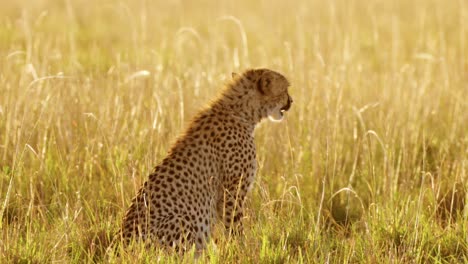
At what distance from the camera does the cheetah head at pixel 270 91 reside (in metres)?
4.42

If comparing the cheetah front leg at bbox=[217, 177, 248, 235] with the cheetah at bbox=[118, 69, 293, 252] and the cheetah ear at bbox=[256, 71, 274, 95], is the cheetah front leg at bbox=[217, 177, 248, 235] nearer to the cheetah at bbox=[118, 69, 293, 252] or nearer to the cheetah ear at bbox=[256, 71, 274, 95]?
the cheetah at bbox=[118, 69, 293, 252]

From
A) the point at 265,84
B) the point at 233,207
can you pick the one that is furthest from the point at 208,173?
the point at 265,84

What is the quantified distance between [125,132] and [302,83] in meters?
1.31

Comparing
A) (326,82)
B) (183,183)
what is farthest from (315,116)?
(183,183)

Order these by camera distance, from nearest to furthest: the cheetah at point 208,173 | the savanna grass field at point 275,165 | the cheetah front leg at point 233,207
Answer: the cheetah at point 208,173 < the savanna grass field at point 275,165 < the cheetah front leg at point 233,207

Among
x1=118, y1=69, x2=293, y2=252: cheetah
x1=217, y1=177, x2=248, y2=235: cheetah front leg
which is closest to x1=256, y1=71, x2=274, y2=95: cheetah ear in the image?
x1=118, y1=69, x2=293, y2=252: cheetah

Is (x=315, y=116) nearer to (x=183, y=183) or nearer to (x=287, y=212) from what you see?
(x=287, y=212)

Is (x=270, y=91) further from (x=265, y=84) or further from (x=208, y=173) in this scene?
(x=208, y=173)

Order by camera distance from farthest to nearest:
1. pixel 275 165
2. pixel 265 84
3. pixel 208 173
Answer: pixel 275 165 → pixel 265 84 → pixel 208 173

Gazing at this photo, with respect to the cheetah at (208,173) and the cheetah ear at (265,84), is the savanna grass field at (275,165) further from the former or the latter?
the cheetah ear at (265,84)

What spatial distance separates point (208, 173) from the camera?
4.02 metres

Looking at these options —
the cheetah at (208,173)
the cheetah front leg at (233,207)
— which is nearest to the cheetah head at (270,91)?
the cheetah at (208,173)

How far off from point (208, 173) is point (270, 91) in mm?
640

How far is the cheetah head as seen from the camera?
4.42 meters
